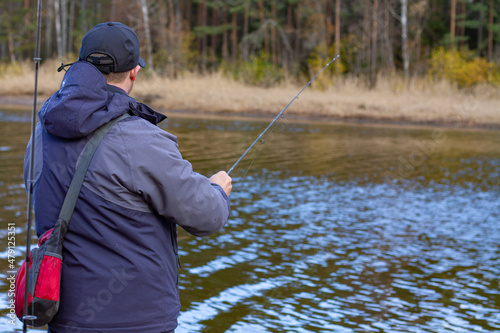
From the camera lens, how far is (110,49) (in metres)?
2.36

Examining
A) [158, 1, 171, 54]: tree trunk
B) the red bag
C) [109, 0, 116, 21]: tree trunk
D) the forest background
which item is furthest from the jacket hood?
[109, 0, 116, 21]: tree trunk

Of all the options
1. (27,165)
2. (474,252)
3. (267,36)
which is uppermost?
(267,36)

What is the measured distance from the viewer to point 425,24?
4100 centimetres

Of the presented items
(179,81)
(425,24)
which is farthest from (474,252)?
(425,24)

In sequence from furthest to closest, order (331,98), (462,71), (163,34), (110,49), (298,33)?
(298,33)
(163,34)
(462,71)
(331,98)
(110,49)

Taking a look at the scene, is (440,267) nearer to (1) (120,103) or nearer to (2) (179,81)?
(1) (120,103)

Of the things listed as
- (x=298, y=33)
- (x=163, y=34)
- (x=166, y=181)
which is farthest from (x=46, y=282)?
(x=298, y=33)

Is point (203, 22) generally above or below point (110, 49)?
above

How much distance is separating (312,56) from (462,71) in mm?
11378

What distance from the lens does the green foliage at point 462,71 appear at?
103 ft

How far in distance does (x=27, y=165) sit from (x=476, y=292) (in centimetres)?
460

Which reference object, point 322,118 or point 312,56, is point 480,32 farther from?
point 322,118

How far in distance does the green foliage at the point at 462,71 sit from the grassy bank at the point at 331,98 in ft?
4.13

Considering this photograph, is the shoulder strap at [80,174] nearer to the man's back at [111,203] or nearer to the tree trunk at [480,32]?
the man's back at [111,203]
